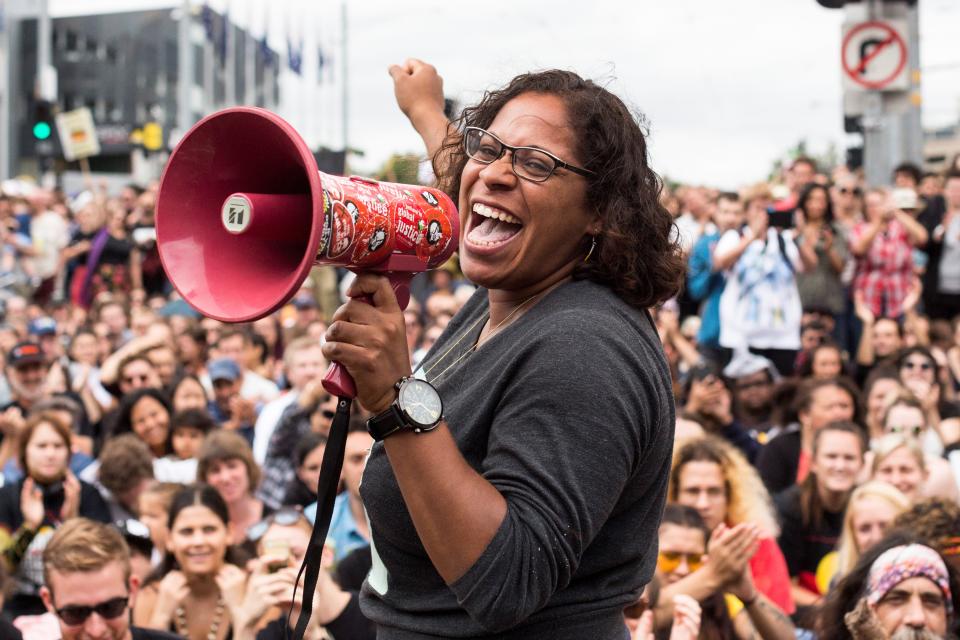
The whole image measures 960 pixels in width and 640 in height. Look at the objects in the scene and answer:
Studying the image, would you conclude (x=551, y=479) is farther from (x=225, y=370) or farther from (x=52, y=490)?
(x=225, y=370)

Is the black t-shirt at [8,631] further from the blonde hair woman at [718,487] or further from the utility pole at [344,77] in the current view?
the utility pole at [344,77]

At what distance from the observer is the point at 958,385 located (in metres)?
9.81

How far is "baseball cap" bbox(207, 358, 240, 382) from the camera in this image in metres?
9.66

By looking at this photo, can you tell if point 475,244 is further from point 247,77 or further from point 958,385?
point 247,77

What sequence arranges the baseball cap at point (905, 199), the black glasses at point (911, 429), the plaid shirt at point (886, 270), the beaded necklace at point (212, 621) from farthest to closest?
1. the baseball cap at point (905, 199)
2. the plaid shirt at point (886, 270)
3. the black glasses at point (911, 429)
4. the beaded necklace at point (212, 621)

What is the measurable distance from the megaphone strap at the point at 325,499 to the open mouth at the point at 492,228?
35cm

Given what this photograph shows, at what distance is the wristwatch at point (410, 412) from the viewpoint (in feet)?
6.89

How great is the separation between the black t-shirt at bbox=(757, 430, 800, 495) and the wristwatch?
17.7ft

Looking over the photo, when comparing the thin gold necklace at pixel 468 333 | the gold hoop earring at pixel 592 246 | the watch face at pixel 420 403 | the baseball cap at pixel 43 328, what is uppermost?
the gold hoop earring at pixel 592 246

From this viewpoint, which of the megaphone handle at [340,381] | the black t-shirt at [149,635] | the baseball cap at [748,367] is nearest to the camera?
the megaphone handle at [340,381]

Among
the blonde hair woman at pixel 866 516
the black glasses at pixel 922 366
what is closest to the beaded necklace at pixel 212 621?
the blonde hair woman at pixel 866 516

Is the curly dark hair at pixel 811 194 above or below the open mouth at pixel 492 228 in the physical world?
above

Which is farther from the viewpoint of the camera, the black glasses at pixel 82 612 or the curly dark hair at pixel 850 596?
the black glasses at pixel 82 612

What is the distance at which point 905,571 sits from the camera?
447 cm
